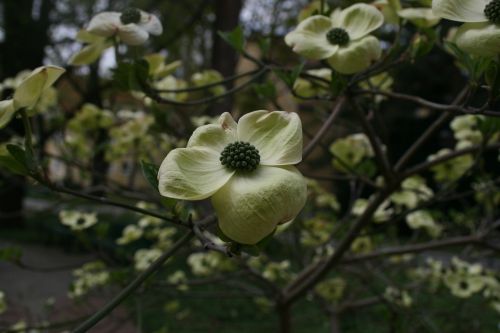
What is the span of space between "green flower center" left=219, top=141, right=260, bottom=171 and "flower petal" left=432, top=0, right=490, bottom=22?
26 cm

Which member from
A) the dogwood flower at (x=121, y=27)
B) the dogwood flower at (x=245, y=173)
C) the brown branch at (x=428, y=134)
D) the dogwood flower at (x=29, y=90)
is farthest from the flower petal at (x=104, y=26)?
the brown branch at (x=428, y=134)

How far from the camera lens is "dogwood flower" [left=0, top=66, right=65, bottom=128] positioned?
0.48 metres

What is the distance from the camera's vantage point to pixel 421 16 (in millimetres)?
742

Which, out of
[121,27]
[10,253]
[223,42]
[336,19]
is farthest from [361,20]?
[223,42]

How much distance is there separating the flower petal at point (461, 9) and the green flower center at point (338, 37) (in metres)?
0.14

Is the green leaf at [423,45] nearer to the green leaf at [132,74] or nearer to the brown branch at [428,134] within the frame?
the brown branch at [428,134]

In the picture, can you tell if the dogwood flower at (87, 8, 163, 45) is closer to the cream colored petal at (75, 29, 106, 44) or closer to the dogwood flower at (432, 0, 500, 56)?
the cream colored petal at (75, 29, 106, 44)

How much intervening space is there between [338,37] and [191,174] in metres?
0.33

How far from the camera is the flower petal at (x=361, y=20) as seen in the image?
0.63 meters

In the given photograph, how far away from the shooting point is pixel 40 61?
5129 millimetres

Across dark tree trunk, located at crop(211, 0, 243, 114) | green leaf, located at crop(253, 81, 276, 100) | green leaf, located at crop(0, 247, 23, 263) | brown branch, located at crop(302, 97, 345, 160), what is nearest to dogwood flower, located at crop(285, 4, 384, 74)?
brown branch, located at crop(302, 97, 345, 160)

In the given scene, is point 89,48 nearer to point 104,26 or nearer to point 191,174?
point 104,26

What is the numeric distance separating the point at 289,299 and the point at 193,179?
0.94m

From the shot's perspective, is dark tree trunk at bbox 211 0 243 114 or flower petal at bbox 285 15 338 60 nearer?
flower petal at bbox 285 15 338 60
